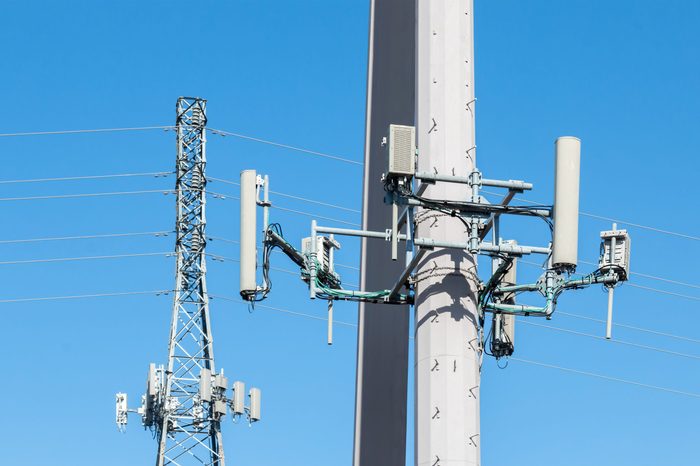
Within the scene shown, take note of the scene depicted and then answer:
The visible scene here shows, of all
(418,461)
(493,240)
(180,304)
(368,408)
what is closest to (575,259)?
(493,240)

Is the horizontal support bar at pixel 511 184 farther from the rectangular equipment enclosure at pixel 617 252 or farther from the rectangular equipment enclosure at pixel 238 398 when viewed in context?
the rectangular equipment enclosure at pixel 238 398

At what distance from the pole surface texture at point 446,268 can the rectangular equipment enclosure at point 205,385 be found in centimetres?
2763

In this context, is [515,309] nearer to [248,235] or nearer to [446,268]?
[446,268]

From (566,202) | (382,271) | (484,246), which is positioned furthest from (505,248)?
(382,271)

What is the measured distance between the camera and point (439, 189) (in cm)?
2711

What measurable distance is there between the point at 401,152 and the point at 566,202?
8.75 ft

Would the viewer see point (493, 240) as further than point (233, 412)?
No

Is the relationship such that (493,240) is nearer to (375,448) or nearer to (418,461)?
(418,461)

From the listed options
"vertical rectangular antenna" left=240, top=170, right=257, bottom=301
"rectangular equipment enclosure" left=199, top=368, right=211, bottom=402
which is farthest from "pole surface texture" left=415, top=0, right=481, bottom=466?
"rectangular equipment enclosure" left=199, top=368, right=211, bottom=402

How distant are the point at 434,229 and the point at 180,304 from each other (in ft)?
95.7

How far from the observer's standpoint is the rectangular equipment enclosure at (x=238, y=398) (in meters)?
55.2

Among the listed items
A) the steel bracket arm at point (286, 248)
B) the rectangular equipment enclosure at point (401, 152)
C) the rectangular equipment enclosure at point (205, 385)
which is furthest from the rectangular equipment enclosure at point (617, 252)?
the rectangular equipment enclosure at point (205, 385)

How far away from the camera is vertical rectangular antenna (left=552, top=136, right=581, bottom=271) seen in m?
24.8

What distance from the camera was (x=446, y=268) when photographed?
26.5m
